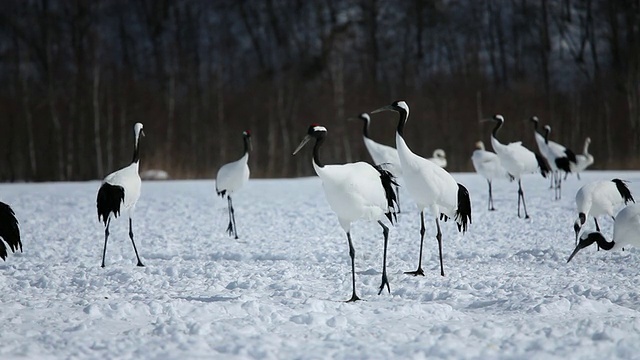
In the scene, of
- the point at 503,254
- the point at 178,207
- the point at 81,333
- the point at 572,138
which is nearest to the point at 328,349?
the point at 81,333

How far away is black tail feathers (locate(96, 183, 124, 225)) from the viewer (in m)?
8.04

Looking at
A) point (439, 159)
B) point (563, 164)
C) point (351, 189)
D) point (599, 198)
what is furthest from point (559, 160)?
point (351, 189)

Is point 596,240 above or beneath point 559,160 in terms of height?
beneath

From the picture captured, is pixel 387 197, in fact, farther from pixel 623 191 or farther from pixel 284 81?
pixel 284 81

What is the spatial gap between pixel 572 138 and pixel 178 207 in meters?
18.9

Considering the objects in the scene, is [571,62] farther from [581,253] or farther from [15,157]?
[581,253]

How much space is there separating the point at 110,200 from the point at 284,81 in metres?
21.1

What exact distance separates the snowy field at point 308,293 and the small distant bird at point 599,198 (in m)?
0.47

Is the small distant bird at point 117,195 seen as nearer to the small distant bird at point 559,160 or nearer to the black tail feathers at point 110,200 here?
the black tail feathers at point 110,200

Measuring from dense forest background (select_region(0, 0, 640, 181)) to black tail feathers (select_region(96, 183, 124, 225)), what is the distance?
15.8 metres

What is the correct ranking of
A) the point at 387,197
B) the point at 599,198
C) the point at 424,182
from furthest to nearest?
the point at 599,198
the point at 424,182
the point at 387,197

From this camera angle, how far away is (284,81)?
28.8 meters

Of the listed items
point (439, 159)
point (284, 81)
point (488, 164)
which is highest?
point (284, 81)

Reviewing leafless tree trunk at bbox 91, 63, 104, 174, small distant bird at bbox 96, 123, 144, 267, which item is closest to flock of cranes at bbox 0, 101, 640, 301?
small distant bird at bbox 96, 123, 144, 267
